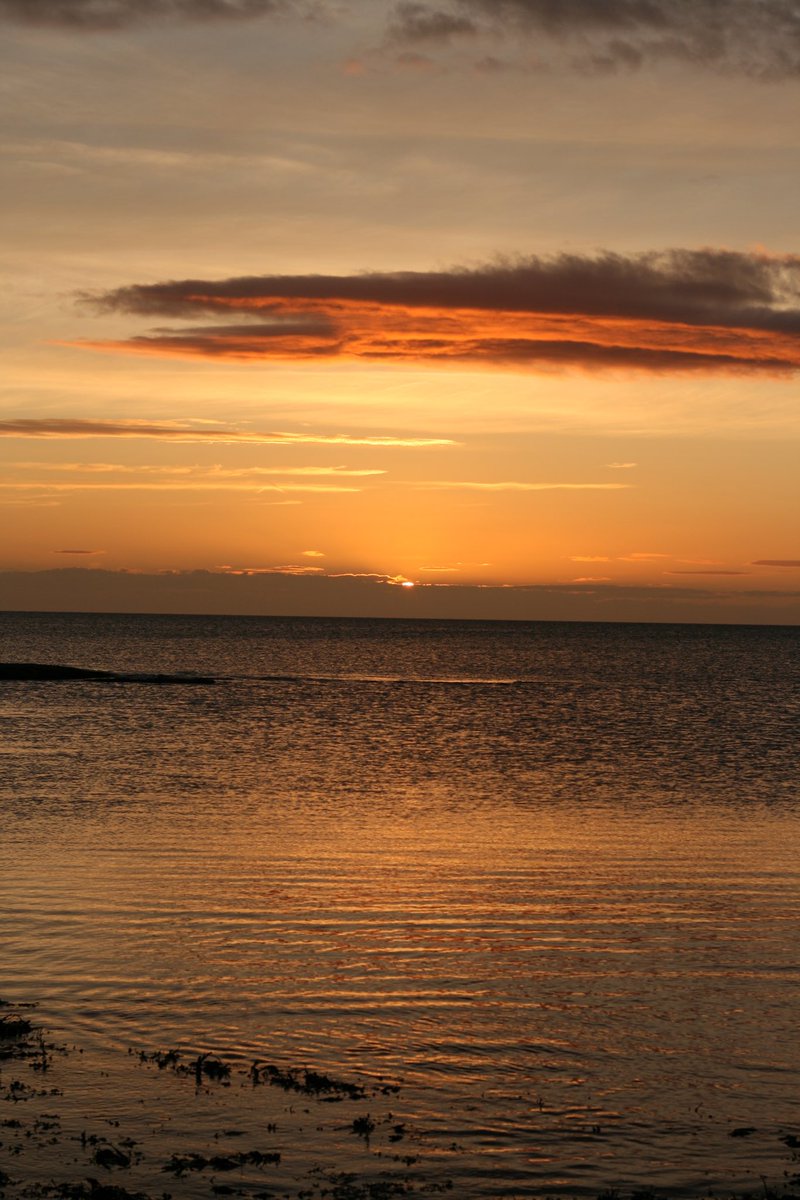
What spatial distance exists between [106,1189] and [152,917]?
12828 mm

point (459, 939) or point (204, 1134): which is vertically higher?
point (459, 939)

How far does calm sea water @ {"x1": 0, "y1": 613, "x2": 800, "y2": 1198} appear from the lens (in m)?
16.0

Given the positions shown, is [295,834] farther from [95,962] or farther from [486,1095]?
[486,1095]

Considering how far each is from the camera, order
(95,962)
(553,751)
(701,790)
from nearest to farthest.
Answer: (95,962)
(701,790)
(553,751)

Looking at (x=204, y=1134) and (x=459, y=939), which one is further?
(x=459, y=939)

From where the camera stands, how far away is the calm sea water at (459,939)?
16047 millimetres

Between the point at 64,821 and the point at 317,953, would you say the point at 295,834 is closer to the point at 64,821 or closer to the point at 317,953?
the point at 64,821

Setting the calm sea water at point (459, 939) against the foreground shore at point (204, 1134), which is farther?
the calm sea water at point (459, 939)

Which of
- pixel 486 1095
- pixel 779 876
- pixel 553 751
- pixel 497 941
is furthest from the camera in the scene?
pixel 553 751

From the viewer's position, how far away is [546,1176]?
1420 cm

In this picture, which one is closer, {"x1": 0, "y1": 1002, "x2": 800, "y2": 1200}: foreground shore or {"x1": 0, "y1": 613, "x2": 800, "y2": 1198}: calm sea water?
{"x1": 0, "y1": 1002, "x2": 800, "y2": 1200}: foreground shore

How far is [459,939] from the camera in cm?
2491

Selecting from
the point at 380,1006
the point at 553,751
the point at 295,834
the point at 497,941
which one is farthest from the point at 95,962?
the point at 553,751

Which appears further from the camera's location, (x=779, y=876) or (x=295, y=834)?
(x=295, y=834)
